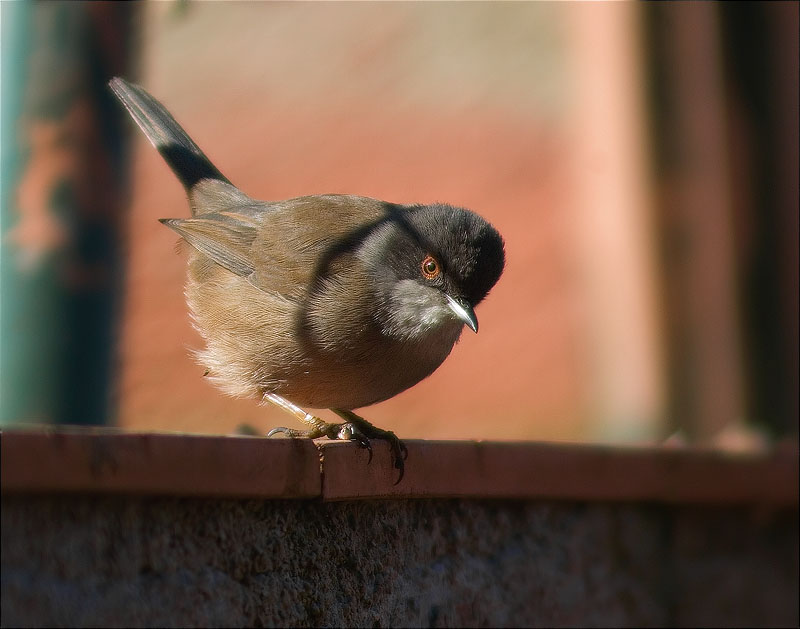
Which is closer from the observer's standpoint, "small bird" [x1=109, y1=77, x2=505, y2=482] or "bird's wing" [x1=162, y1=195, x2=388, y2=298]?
"small bird" [x1=109, y1=77, x2=505, y2=482]

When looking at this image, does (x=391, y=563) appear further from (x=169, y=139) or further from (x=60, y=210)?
(x=169, y=139)

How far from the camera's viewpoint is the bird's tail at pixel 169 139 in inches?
161

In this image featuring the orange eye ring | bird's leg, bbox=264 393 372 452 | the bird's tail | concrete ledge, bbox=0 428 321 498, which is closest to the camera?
concrete ledge, bbox=0 428 321 498

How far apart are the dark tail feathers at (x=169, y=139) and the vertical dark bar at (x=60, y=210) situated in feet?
1.35

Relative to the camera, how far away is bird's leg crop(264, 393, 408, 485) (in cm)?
282

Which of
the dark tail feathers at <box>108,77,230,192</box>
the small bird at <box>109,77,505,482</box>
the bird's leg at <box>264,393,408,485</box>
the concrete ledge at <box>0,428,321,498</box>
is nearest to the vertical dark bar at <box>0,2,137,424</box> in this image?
the small bird at <box>109,77,505,482</box>

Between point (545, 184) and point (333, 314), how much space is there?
5.74 meters

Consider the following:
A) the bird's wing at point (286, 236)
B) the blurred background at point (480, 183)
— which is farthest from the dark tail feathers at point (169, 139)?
the bird's wing at point (286, 236)

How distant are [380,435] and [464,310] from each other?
67 centimetres

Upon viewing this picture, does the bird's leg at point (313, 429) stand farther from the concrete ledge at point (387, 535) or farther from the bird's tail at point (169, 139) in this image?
the bird's tail at point (169, 139)

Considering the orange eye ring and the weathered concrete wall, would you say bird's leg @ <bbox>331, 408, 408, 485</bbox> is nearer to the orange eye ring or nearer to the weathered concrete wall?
the weathered concrete wall

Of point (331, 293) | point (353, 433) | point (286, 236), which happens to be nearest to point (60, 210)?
point (286, 236)

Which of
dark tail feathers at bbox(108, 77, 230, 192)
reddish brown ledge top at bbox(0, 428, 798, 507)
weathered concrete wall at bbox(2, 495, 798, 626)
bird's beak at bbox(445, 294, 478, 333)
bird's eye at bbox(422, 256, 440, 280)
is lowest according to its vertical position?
weathered concrete wall at bbox(2, 495, 798, 626)

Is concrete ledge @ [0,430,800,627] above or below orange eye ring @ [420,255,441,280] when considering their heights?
below
